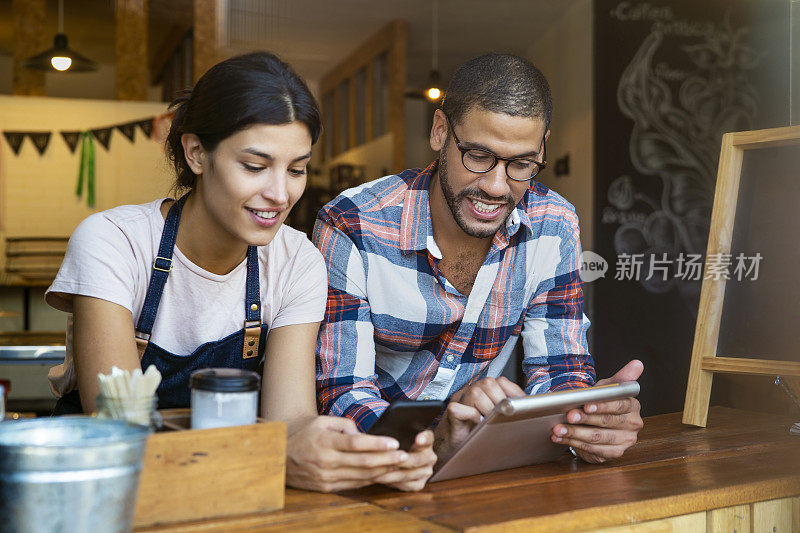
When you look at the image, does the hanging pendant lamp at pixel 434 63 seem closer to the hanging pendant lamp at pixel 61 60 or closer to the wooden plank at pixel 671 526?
the hanging pendant lamp at pixel 61 60

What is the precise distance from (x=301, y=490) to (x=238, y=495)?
173 millimetres

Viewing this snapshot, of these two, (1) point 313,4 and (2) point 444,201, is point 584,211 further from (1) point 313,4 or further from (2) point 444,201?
(2) point 444,201

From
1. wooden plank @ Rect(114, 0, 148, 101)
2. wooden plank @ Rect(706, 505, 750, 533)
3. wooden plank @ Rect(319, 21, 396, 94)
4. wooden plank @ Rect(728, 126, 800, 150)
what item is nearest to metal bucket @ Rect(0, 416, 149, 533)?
wooden plank @ Rect(706, 505, 750, 533)

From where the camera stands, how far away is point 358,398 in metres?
1.63

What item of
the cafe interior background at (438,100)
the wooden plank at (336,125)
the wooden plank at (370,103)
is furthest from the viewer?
the wooden plank at (336,125)

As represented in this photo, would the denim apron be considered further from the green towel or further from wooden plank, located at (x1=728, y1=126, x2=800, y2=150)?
the green towel

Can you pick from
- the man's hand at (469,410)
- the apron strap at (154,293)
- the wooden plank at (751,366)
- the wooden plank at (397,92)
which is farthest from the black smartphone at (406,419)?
the wooden plank at (397,92)

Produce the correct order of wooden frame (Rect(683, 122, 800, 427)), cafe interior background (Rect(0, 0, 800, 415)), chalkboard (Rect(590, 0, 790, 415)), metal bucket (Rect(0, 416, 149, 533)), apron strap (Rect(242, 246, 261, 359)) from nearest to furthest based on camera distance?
1. metal bucket (Rect(0, 416, 149, 533))
2. apron strap (Rect(242, 246, 261, 359))
3. wooden frame (Rect(683, 122, 800, 427))
4. cafe interior background (Rect(0, 0, 800, 415))
5. chalkboard (Rect(590, 0, 790, 415))

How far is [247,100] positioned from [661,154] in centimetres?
359

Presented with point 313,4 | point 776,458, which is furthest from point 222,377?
point 313,4

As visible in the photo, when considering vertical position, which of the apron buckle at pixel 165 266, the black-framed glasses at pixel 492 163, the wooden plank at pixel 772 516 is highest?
the black-framed glasses at pixel 492 163

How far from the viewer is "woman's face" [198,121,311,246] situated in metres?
1.44

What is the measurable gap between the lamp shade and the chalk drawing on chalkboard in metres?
3.54

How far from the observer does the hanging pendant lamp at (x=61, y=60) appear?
545cm
